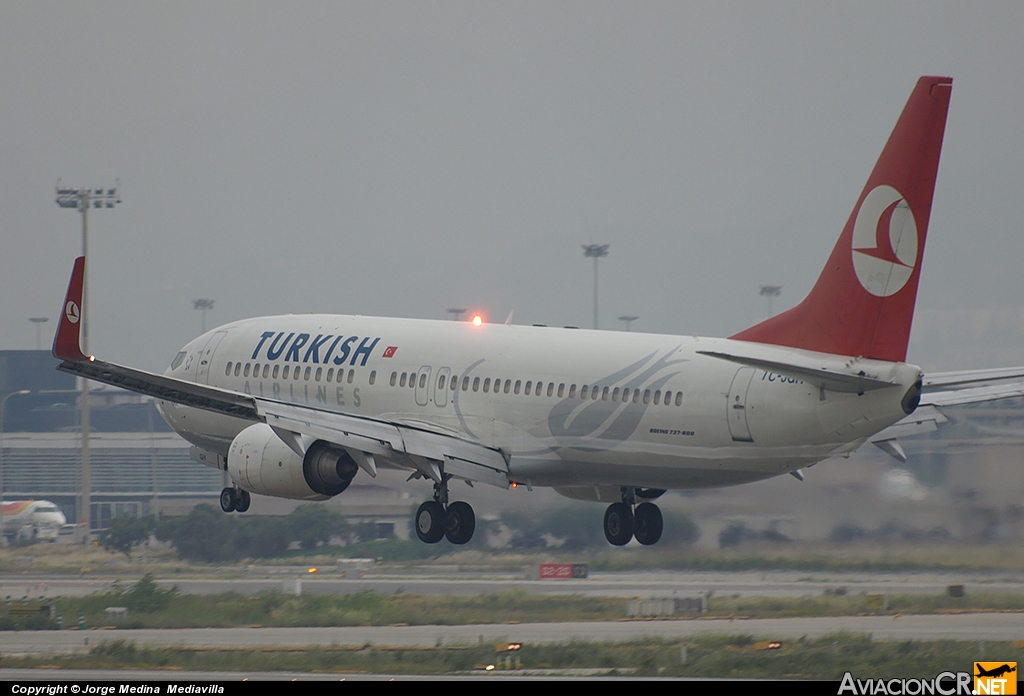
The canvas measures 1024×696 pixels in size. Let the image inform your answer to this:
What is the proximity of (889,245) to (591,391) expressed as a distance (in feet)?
26.6

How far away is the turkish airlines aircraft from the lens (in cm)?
3234

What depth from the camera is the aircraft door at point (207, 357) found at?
149 feet

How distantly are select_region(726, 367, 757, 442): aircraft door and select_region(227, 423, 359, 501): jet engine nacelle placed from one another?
10.1 metres

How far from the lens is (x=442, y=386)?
4025 cm

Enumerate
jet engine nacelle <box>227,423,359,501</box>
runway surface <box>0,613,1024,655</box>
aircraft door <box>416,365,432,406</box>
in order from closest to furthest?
jet engine nacelle <box>227,423,359,501</box>, aircraft door <box>416,365,432,406</box>, runway surface <box>0,613,1024,655</box>

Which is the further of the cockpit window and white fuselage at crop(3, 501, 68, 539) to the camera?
white fuselage at crop(3, 501, 68, 539)

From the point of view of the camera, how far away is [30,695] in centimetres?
3073

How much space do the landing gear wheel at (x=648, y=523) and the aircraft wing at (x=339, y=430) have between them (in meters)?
5.00

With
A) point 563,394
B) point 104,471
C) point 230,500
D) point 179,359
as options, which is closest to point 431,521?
point 563,394

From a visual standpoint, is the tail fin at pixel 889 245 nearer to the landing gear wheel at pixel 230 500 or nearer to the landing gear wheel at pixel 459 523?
the landing gear wheel at pixel 459 523

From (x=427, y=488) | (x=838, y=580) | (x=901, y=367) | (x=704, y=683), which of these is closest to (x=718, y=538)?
(x=838, y=580)

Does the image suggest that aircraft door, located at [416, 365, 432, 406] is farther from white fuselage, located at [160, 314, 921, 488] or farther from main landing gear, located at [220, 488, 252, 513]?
main landing gear, located at [220, 488, 252, 513]

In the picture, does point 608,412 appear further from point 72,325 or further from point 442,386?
point 72,325

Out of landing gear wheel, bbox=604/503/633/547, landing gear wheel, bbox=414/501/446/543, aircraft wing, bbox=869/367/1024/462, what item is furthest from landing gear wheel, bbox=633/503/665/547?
aircraft wing, bbox=869/367/1024/462
